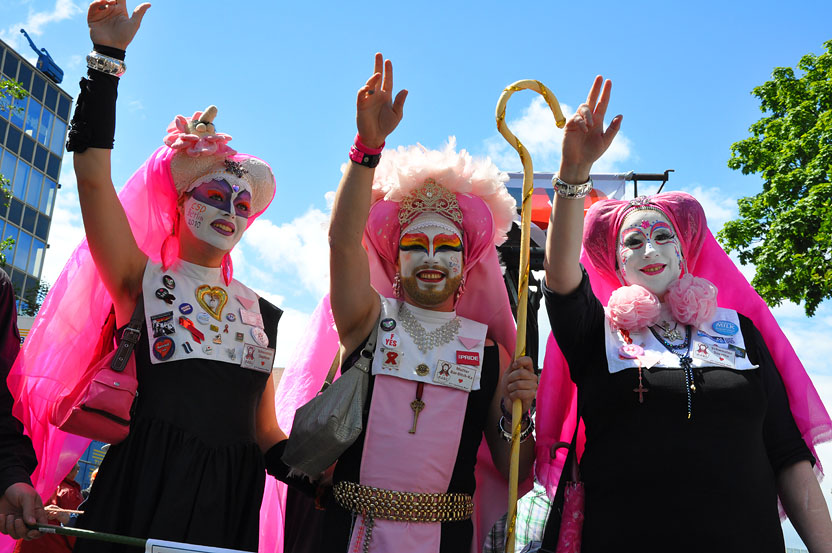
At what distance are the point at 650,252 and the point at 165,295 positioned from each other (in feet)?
6.44

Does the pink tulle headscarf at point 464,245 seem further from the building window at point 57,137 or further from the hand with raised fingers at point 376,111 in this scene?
the building window at point 57,137

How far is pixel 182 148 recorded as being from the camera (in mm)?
3328

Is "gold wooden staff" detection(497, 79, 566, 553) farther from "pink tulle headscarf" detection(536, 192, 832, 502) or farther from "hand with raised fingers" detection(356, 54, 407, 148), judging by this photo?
"hand with raised fingers" detection(356, 54, 407, 148)

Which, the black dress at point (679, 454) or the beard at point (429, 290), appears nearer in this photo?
the black dress at point (679, 454)

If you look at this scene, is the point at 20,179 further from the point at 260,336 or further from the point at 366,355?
the point at 366,355

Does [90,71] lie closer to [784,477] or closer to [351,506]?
[351,506]

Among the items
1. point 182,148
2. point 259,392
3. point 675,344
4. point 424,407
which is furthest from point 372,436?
point 182,148

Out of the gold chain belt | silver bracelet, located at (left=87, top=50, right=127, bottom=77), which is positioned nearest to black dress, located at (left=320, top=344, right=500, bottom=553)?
the gold chain belt

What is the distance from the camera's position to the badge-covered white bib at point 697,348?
279cm

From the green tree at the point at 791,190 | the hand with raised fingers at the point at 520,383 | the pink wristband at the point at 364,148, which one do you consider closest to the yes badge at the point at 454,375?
the hand with raised fingers at the point at 520,383

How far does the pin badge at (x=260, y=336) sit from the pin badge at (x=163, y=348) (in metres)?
0.35

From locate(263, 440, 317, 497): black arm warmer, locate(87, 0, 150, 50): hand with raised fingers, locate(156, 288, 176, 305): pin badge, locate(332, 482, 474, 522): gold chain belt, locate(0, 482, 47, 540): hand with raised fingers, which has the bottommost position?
locate(0, 482, 47, 540): hand with raised fingers

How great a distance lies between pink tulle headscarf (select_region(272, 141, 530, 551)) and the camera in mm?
3338

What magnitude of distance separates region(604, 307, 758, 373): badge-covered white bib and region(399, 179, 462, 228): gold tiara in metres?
0.81
